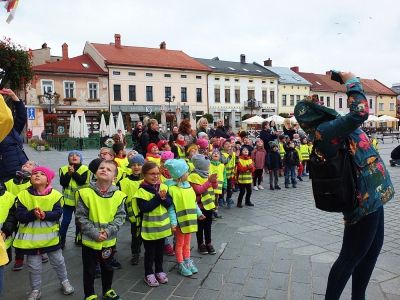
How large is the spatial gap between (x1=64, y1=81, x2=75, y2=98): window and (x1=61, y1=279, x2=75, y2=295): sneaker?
1358 inches

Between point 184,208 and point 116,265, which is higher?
point 184,208

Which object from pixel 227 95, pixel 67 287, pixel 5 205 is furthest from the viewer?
pixel 227 95

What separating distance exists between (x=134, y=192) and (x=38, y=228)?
134 centimetres

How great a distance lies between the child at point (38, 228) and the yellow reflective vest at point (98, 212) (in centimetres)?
40

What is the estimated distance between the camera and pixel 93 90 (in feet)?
117

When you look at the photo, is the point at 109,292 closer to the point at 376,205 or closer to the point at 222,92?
the point at 376,205

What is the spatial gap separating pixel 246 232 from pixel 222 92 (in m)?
38.4

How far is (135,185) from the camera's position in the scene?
4367mm

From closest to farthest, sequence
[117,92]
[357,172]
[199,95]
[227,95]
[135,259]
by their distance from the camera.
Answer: [357,172] < [135,259] < [117,92] < [199,95] < [227,95]

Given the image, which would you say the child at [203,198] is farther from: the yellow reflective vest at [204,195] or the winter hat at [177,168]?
the winter hat at [177,168]

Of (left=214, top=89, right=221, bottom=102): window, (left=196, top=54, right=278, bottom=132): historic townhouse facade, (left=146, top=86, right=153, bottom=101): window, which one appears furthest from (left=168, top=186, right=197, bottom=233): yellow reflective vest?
(left=214, top=89, right=221, bottom=102): window

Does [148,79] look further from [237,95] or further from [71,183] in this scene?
[71,183]

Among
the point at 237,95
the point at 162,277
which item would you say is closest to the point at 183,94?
the point at 237,95

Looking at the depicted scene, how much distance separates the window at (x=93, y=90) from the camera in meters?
35.4
